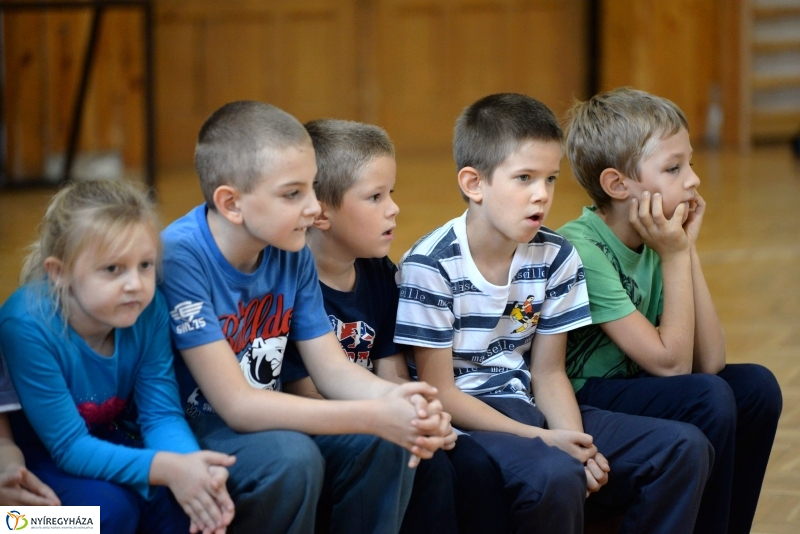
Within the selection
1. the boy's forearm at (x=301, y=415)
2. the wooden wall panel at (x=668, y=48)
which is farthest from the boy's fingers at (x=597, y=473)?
the wooden wall panel at (x=668, y=48)

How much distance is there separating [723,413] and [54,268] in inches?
46.0

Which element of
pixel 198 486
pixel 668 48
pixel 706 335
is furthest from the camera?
pixel 668 48

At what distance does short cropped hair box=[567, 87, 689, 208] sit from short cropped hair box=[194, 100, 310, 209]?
703mm

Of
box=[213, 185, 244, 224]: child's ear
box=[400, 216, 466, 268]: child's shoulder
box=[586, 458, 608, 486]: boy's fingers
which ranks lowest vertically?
box=[586, 458, 608, 486]: boy's fingers

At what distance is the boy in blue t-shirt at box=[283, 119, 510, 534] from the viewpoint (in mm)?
A: 1663

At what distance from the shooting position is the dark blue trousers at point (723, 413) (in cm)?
185

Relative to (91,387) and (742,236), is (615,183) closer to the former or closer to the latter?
(91,387)

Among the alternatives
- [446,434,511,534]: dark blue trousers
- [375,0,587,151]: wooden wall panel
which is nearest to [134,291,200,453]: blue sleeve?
[446,434,511,534]: dark blue trousers

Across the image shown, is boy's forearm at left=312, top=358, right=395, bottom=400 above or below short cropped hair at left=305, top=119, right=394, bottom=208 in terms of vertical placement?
below

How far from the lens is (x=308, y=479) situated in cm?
148

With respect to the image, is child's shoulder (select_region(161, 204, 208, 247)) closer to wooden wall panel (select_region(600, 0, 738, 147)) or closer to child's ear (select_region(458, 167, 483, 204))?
child's ear (select_region(458, 167, 483, 204))

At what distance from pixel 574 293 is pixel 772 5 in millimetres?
6406

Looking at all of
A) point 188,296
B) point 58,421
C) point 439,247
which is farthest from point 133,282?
point 439,247

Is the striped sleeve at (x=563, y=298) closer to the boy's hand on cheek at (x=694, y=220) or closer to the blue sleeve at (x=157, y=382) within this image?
the boy's hand on cheek at (x=694, y=220)
